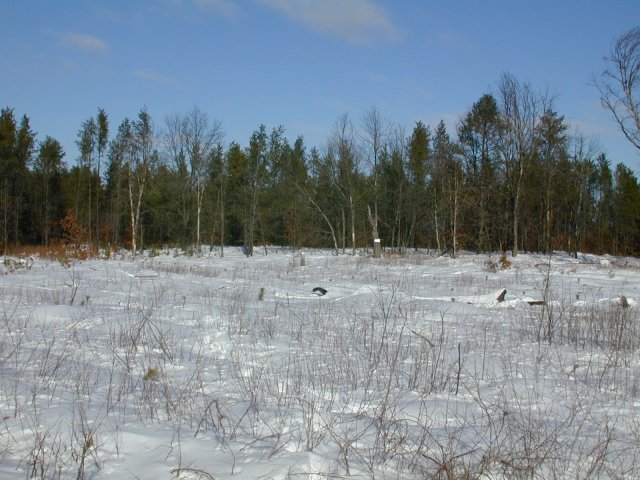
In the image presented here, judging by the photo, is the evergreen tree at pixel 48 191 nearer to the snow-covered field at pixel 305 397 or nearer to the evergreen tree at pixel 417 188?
the evergreen tree at pixel 417 188

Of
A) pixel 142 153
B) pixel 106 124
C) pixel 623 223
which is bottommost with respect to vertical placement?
pixel 623 223

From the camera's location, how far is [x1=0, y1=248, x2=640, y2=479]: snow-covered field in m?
2.48

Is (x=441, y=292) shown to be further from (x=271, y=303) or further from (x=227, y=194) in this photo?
(x=227, y=194)

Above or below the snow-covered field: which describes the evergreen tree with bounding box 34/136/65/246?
above

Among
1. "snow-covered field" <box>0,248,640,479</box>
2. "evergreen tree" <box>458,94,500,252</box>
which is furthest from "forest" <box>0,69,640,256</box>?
"snow-covered field" <box>0,248,640,479</box>

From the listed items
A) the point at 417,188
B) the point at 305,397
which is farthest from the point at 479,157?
the point at 305,397

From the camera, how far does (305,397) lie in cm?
347

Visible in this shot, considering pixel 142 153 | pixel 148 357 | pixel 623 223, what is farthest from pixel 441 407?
pixel 623 223

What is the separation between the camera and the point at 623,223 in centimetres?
4341

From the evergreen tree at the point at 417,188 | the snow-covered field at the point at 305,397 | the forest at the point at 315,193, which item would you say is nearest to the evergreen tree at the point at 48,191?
the forest at the point at 315,193

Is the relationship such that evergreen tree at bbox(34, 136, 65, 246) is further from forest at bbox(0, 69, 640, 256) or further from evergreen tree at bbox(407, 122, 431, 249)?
evergreen tree at bbox(407, 122, 431, 249)

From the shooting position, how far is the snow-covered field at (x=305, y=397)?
2479 millimetres

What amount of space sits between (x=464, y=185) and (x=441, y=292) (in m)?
22.7

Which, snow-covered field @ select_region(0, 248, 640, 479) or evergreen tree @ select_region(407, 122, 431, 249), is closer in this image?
snow-covered field @ select_region(0, 248, 640, 479)
